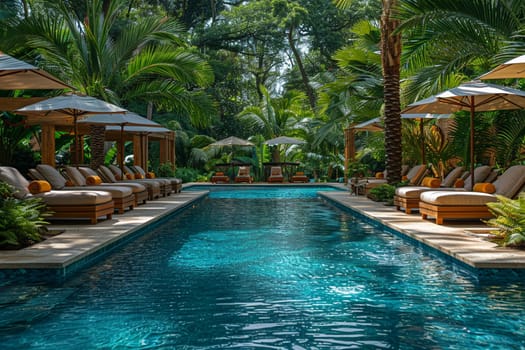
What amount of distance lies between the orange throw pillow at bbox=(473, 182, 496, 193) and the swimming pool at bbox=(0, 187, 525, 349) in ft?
8.13

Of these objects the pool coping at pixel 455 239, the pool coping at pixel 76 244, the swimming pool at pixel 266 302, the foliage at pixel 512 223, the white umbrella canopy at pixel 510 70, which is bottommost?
the swimming pool at pixel 266 302

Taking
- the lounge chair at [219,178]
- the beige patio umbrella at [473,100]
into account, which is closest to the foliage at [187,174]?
the lounge chair at [219,178]

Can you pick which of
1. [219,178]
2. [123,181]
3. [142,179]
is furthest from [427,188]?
[219,178]

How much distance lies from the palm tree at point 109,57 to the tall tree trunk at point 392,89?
5756 mm

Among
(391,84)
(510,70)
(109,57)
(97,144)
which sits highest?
(109,57)

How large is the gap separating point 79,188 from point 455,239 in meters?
7.42

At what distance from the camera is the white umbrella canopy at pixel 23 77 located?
7.30 m

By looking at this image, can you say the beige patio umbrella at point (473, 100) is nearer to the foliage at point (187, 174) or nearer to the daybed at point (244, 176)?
the daybed at point (244, 176)

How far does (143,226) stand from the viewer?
9.47 metres

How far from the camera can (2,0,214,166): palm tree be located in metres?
15.0

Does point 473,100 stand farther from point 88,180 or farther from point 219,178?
point 219,178

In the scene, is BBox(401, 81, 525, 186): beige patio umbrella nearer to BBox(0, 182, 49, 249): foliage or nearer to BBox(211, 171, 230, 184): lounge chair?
BBox(0, 182, 49, 249): foliage

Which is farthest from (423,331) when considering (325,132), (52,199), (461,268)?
(325,132)

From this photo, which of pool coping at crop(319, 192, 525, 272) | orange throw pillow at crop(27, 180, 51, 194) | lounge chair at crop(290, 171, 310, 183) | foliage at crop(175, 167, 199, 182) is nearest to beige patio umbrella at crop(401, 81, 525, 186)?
pool coping at crop(319, 192, 525, 272)
